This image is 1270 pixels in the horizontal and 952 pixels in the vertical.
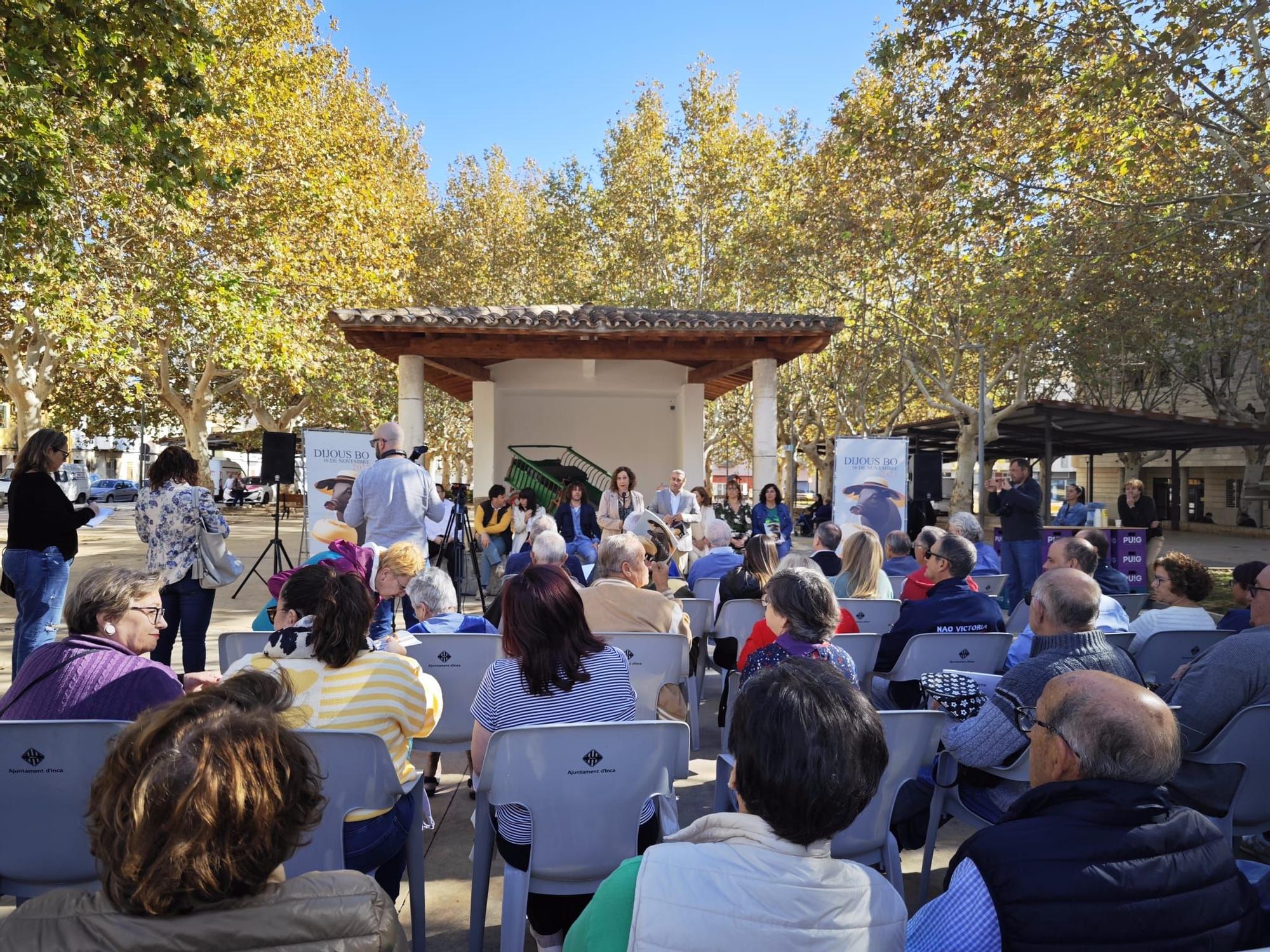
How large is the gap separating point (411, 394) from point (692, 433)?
442 centimetres

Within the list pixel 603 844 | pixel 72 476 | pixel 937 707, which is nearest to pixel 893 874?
pixel 937 707

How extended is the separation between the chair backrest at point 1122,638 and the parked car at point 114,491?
1603 inches

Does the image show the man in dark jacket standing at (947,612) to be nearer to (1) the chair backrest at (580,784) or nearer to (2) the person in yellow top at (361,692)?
(1) the chair backrest at (580,784)

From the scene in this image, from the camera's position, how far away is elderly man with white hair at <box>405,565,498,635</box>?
3.89m

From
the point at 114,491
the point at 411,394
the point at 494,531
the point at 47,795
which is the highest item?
the point at 411,394

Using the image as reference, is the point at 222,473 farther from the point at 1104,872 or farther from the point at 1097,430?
the point at 1104,872

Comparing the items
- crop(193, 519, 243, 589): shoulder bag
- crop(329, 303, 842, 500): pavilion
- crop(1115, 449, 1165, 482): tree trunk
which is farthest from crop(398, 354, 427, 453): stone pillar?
crop(1115, 449, 1165, 482): tree trunk

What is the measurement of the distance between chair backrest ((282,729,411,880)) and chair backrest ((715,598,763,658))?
2429 millimetres

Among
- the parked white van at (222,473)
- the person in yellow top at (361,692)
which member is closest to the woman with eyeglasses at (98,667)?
the person in yellow top at (361,692)

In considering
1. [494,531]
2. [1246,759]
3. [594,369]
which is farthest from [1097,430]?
[1246,759]

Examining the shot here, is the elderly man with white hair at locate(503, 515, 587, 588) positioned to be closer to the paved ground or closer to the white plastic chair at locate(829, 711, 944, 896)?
the paved ground

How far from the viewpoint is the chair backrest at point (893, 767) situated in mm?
2475

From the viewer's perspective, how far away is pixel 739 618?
4.46 meters

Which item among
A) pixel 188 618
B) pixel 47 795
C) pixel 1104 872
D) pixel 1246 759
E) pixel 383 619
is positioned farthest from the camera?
pixel 188 618
